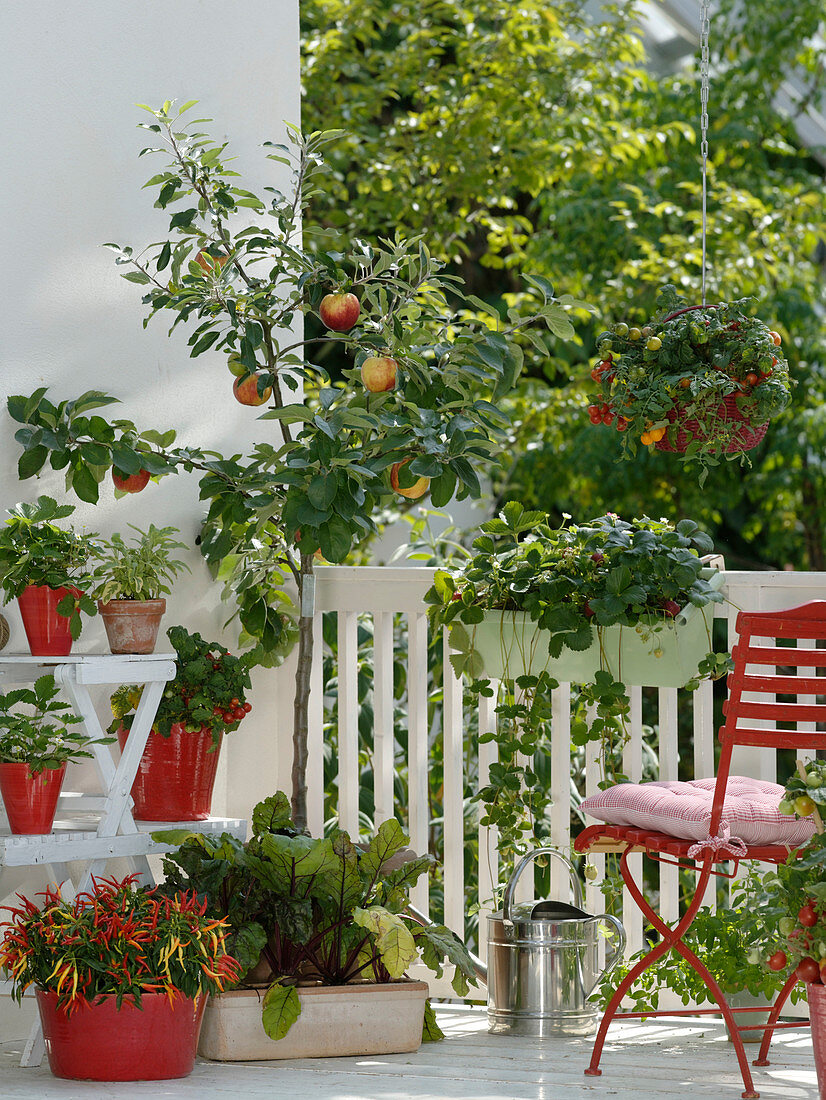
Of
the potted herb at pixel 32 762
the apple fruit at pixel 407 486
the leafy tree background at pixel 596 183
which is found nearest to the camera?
the potted herb at pixel 32 762

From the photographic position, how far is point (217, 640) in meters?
3.50

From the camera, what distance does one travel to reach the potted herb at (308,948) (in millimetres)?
2758

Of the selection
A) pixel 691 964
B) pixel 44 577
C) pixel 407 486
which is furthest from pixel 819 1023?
pixel 44 577

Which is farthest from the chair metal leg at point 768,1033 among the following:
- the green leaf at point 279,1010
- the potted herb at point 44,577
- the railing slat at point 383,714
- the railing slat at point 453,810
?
the potted herb at point 44,577

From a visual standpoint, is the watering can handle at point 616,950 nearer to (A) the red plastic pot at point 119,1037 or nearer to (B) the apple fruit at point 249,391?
(A) the red plastic pot at point 119,1037

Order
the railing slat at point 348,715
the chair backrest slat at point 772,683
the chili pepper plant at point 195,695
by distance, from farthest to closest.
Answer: the railing slat at point 348,715 → the chili pepper plant at point 195,695 → the chair backrest slat at point 772,683

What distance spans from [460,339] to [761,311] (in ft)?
12.8

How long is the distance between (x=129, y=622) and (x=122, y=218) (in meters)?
0.95

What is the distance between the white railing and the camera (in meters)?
3.09

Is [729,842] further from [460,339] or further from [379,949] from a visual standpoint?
[460,339]

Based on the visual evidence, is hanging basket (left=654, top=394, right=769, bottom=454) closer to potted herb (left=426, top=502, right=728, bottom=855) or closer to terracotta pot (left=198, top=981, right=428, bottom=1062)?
potted herb (left=426, top=502, right=728, bottom=855)

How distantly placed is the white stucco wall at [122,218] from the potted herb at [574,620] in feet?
2.21

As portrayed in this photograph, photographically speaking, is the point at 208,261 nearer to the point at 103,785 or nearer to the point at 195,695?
the point at 195,695

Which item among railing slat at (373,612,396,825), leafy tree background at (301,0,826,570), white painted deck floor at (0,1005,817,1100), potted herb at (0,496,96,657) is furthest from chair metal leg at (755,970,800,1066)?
leafy tree background at (301,0,826,570)
